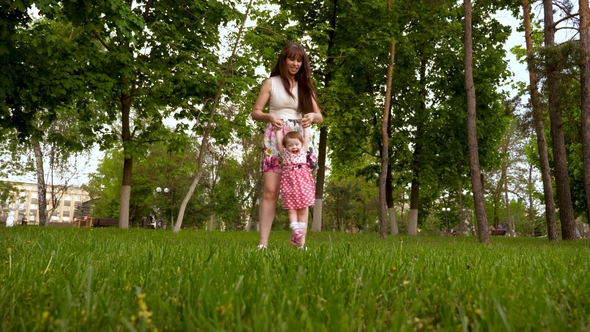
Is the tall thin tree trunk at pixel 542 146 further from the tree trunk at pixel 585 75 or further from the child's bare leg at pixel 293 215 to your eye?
the child's bare leg at pixel 293 215

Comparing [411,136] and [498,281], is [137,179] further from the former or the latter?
[498,281]

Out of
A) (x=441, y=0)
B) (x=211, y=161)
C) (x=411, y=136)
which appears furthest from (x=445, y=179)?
(x=211, y=161)

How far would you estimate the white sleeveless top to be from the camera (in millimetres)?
5146

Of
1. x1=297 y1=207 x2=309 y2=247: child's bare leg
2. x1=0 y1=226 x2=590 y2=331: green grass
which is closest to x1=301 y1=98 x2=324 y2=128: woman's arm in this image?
x1=297 y1=207 x2=309 y2=247: child's bare leg

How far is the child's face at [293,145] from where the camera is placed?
4816mm

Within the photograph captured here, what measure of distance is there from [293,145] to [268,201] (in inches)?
30.6

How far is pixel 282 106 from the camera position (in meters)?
5.17

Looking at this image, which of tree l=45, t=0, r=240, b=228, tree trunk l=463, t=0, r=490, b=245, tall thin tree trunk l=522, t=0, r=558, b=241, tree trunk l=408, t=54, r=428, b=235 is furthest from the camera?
tree trunk l=408, t=54, r=428, b=235

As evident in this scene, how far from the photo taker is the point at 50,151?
32.6m

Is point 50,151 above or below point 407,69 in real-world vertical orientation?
below

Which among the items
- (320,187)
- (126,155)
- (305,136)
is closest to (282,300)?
(305,136)

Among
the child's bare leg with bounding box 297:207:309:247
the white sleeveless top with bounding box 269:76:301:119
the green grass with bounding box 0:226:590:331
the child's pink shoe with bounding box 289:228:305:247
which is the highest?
the white sleeveless top with bounding box 269:76:301:119

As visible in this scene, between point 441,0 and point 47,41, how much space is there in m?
10.2

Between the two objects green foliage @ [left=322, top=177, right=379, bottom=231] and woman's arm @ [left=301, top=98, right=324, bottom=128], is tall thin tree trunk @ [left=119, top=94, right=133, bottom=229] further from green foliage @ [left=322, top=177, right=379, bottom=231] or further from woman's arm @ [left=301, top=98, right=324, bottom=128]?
green foliage @ [left=322, top=177, right=379, bottom=231]
